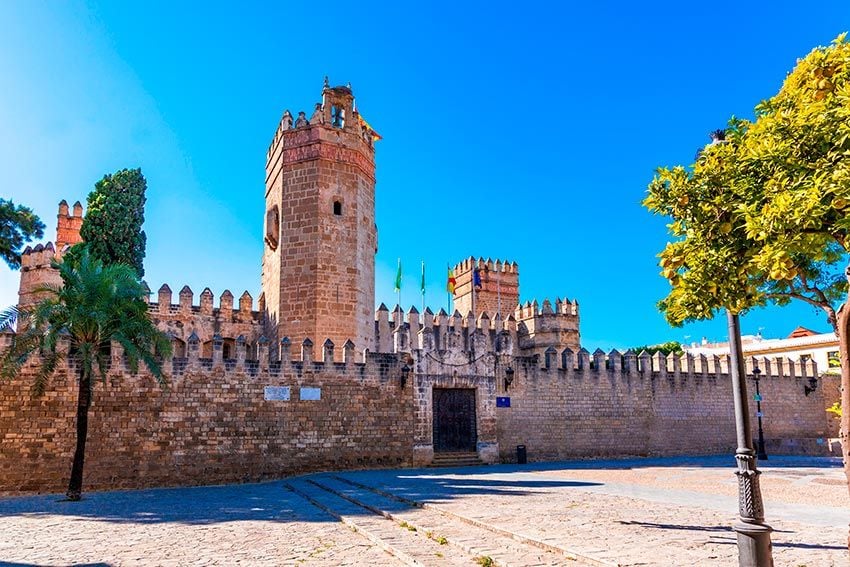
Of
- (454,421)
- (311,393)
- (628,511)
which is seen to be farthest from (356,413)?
(628,511)

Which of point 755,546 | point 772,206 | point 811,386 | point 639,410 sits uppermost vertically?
point 772,206

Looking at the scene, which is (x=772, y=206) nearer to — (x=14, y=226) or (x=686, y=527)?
(x=686, y=527)

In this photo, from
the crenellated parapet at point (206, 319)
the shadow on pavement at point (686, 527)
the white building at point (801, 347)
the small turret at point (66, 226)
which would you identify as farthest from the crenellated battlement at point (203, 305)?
the white building at point (801, 347)

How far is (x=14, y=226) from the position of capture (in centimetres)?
1897

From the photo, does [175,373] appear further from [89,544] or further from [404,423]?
[89,544]

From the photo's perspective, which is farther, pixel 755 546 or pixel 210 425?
pixel 210 425

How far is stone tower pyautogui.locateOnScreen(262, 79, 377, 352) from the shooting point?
21.3 m

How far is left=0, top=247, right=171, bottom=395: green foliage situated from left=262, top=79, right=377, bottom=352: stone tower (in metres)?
7.00

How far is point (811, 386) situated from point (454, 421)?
1546 centimetres

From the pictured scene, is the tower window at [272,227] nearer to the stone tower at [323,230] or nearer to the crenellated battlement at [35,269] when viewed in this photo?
the stone tower at [323,230]

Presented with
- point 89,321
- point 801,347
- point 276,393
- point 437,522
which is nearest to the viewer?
point 437,522

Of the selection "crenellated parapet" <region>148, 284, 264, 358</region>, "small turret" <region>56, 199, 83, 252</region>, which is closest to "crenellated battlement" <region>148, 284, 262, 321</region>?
"crenellated parapet" <region>148, 284, 264, 358</region>

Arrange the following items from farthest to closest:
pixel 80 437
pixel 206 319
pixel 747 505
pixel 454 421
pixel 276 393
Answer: pixel 206 319 < pixel 454 421 < pixel 276 393 < pixel 80 437 < pixel 747 505

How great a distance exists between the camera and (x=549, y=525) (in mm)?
7707
